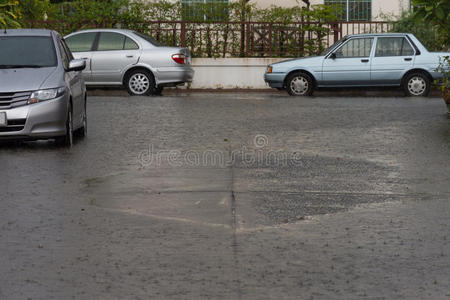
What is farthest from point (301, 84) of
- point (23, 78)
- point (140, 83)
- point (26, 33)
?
point (23, 78)

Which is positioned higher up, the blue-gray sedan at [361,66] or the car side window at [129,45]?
the car side window at [129,45]

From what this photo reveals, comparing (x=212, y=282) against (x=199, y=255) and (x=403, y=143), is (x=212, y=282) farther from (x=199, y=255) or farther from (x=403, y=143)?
(x=403, y=143)

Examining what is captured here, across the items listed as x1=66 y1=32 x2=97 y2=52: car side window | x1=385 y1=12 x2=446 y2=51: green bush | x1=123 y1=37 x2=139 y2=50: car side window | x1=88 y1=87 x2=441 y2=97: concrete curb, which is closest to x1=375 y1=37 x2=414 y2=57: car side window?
x1=88 y1=87 x2=441 y2=97: concrete curb

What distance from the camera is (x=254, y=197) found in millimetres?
9289

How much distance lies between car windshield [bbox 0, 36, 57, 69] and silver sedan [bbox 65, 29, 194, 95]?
1027 centimetres

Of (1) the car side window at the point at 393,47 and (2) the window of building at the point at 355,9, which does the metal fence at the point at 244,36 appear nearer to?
(2) the window of building at the point at 355,9

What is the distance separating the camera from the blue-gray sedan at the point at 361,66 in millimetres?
24859

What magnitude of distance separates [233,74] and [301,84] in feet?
17.7

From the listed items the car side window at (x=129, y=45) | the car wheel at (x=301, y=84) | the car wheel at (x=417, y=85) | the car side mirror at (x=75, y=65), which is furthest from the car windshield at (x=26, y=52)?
the car wheel at (x=417, y=85)

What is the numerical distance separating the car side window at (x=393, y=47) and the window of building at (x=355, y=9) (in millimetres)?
8871

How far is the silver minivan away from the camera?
1308cm

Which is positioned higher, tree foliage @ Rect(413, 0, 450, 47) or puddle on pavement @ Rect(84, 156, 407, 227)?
tree foliage @ Rect(413, 0, 450, 47)

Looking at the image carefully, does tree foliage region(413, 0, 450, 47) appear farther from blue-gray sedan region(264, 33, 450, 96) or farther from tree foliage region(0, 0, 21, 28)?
blue-gray sedan region(264, 33, 450, 96)

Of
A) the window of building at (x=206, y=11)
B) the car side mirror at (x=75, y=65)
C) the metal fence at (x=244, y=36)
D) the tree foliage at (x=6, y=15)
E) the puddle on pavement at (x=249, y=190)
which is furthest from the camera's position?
the window of building at (x=206, y=11)
